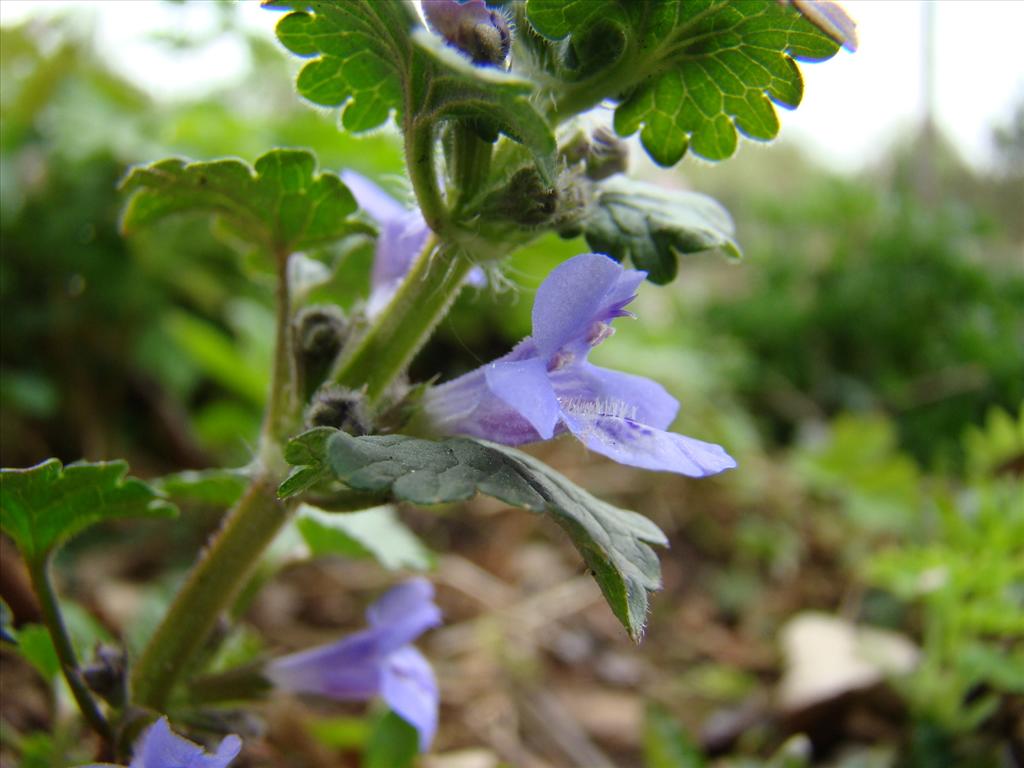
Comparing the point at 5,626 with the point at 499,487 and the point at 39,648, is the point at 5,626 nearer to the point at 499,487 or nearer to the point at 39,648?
the point at 39,648

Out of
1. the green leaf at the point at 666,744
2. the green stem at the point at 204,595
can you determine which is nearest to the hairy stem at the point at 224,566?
the green stem at the point at 204,595

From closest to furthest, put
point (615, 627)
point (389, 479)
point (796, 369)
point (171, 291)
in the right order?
point (389, 479) < point (615, 627) < point (171, 291) < point (796, 369)

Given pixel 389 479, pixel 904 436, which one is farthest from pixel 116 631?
pixel 904 436

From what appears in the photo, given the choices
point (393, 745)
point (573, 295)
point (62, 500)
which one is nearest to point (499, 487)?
point (573, 295)

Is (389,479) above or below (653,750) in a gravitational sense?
above

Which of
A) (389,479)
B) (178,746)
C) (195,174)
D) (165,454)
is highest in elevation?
(195,174)

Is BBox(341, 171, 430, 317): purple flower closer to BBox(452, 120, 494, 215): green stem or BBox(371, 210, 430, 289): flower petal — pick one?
BBox(371, 210, 430, 289): flower petal

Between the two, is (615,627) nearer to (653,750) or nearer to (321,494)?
(653,750)
